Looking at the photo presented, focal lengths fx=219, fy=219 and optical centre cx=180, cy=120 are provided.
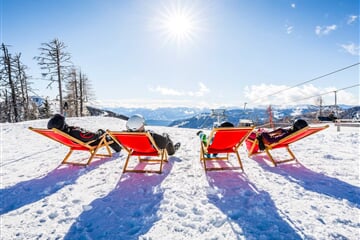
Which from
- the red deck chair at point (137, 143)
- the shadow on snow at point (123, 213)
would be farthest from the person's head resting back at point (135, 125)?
the shadow on snow at point (123, 213)

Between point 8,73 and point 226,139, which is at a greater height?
point 8,73

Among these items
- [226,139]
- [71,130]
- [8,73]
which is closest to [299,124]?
[226,139]

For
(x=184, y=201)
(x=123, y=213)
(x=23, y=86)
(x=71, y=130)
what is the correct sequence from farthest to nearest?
1. (x=23, y=86)
2. (x=71, y=130)
3. (x=184, y=201)
4. (x=123, y=213)

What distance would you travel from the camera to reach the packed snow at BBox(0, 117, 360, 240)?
7.79 ft

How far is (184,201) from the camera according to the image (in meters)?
3.05

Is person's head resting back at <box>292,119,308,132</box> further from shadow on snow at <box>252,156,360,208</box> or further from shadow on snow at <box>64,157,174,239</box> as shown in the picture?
shadow on snow at <box>64,157,174,239</box>

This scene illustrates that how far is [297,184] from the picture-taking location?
3615mm

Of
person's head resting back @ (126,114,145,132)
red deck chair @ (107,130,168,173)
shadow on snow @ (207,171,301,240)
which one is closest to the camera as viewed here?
shadow on snow @ (207,171,301,240)

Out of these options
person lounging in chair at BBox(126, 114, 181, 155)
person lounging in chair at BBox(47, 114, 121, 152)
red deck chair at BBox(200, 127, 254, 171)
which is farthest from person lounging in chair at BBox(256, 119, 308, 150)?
person lounging in chair at BBox(47, 114, 121, 152)

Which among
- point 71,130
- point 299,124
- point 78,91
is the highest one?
point 78,91

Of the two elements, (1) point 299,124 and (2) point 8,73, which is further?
(2) point 8,73

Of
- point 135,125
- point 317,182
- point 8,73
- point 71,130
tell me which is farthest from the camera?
point 8,73

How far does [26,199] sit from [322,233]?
3878 millimetres

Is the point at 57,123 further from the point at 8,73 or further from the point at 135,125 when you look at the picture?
the point at 8,73
